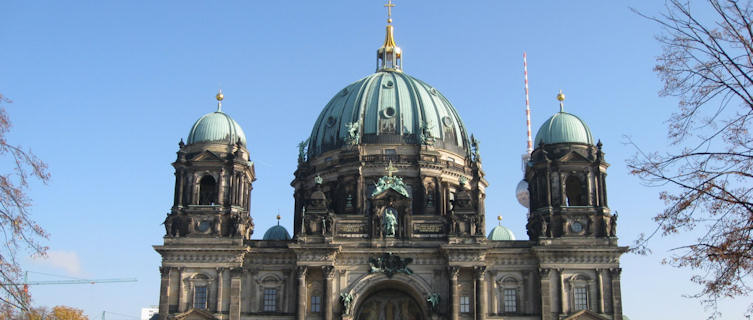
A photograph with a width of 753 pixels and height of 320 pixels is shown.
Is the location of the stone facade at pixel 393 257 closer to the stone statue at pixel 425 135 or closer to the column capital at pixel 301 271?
the column capital at pixel 301 271

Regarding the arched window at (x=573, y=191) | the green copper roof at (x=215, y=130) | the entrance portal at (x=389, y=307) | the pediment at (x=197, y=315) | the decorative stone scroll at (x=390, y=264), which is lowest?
the pediment at (x=197, y=315)

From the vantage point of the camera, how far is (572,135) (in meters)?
63.9

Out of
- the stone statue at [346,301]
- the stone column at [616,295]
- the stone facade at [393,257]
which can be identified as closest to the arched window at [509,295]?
the stone facade at [393,257]

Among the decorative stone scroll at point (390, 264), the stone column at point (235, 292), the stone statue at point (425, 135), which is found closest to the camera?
the stone column at point (235, 292)

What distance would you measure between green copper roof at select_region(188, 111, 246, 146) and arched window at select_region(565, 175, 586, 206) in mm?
25653

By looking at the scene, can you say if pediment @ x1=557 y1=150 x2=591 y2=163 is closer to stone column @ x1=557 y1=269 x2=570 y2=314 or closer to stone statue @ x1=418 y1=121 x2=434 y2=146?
stone column @ x1=557 y1=269 x2=570 y2=314

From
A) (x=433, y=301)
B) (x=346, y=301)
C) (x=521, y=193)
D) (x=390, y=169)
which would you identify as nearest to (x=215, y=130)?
(x=390, y=169)

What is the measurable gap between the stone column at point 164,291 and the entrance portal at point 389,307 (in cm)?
1417

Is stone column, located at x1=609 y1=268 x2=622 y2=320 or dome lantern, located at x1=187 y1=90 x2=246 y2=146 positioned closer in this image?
stone column, located at x1=609 y1=268 x2=622 y2=320

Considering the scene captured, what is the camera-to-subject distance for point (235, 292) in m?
59.9

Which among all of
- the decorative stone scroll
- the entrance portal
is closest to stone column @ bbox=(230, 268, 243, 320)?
the entrance portal

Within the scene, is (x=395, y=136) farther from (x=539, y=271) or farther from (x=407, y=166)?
(x=539, y=271)

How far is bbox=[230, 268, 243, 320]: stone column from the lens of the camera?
59469mm

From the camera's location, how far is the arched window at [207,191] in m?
64.8
